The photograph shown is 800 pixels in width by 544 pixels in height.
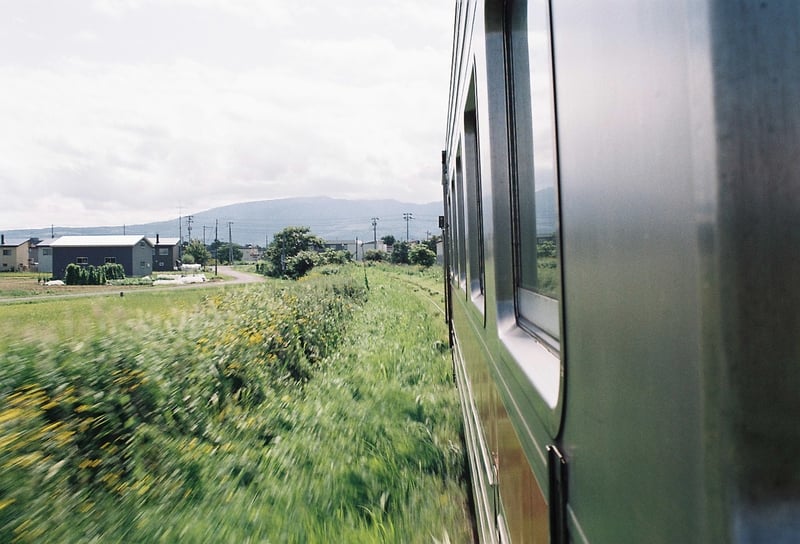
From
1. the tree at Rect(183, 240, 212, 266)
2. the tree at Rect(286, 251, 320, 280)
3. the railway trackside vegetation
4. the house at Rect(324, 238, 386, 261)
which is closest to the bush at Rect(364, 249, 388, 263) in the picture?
the house at Rect(324, 238, 386, 261)

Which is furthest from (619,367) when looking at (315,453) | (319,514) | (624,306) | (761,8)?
(315,453)

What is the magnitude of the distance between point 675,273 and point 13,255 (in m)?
63.2

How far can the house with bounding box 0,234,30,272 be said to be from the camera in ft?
164

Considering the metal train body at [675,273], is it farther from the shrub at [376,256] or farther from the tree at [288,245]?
the shrub at [376,256]

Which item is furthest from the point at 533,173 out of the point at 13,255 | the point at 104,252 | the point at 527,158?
the point at 104,252

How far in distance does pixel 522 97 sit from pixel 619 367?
1180 mm

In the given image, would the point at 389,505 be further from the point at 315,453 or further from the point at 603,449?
the point at 603,449

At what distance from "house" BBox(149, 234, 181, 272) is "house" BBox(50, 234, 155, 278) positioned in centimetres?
645

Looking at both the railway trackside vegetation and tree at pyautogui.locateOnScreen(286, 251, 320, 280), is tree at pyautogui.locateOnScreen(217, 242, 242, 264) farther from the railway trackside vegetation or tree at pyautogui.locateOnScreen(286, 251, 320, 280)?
the railway trackside vegetation

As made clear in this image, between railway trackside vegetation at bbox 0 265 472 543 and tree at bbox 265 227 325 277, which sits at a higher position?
tree at bbox 265 227 325 277

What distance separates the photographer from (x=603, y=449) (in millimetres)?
750

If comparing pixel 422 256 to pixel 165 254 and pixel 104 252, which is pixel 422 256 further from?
pixel 165 254

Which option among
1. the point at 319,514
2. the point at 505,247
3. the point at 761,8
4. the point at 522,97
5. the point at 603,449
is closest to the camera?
the point at 761,8

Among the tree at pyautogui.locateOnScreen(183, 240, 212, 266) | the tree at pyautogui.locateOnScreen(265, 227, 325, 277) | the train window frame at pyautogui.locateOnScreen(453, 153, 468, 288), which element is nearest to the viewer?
the train window frame at pyautogui.locateOnScreen(453, 153, 468, 288)
